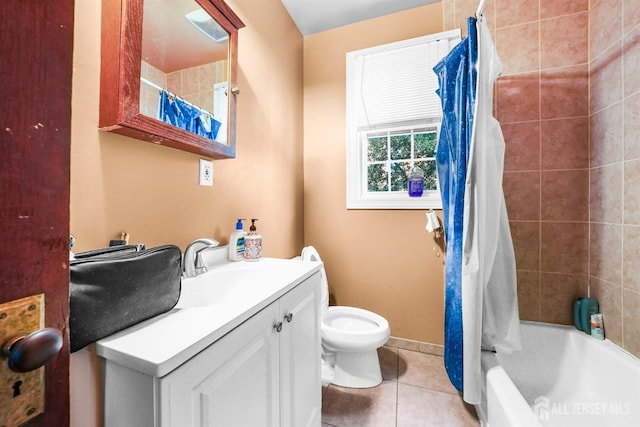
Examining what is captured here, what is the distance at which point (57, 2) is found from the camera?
0.29m

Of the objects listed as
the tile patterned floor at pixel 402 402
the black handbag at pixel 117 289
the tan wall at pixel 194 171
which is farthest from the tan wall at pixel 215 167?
the tile patterned floor at pixel 402 402

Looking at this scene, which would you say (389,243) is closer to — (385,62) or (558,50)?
(385,62)

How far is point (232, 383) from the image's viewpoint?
2.09 feet

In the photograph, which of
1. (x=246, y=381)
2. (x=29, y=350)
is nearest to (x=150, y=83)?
(x=29, y=350)

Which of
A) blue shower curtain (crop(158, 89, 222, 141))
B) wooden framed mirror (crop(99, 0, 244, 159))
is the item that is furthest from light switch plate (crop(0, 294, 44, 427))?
blue shower curtain (crop(158, 89, 222, 141))

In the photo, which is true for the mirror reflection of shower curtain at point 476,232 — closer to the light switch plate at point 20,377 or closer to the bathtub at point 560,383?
the bathtub at point 560,383

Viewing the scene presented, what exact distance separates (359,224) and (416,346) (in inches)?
39.8

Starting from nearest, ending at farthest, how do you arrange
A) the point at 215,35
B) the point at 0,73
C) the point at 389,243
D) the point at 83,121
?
the point at 0,73 → the point at 83,121 → the point at 215,35 → the point at 389,243

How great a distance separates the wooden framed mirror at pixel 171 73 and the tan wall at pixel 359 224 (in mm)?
1025

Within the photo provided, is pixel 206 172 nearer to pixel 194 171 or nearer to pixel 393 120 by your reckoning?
pixel 194 171

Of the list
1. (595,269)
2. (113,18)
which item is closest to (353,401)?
(595,269)

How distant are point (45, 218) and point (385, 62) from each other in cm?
221

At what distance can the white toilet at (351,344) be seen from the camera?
1432mm

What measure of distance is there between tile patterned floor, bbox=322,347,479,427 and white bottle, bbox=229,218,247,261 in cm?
98
